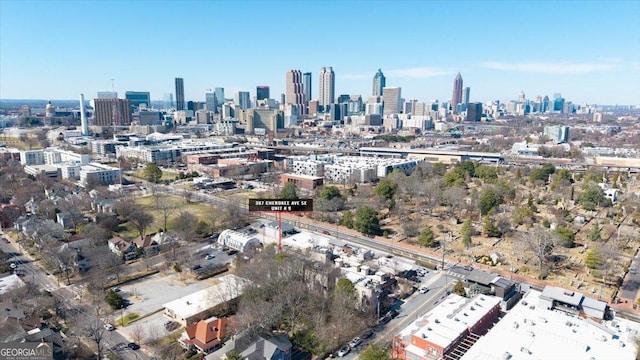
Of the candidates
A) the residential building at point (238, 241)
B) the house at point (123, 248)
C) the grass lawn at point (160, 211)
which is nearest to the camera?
the house at point (123, 248)

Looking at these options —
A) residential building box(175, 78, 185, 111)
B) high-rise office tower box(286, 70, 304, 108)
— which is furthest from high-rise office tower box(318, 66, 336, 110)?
residential building box(175, 78, 185, 111)

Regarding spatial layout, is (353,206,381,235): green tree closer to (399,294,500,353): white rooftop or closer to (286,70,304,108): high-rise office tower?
(399,294,500,353): white rooftop

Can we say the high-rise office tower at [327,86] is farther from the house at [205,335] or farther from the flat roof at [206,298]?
the house at [205,335]

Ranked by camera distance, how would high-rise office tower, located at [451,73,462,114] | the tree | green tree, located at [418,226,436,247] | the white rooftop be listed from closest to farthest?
the white rooftop, green tree, located at [418,226,436,247], the tree, high-rise office tower, located at [451,73,462,114]

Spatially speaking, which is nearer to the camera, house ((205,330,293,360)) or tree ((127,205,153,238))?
house ((205,330,293,360))

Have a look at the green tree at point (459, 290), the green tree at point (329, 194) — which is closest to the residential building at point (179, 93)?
the green tree at point (329, 194)

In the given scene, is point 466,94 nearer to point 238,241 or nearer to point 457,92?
point 457,92

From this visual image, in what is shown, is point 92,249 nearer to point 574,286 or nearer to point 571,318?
point 571,318
